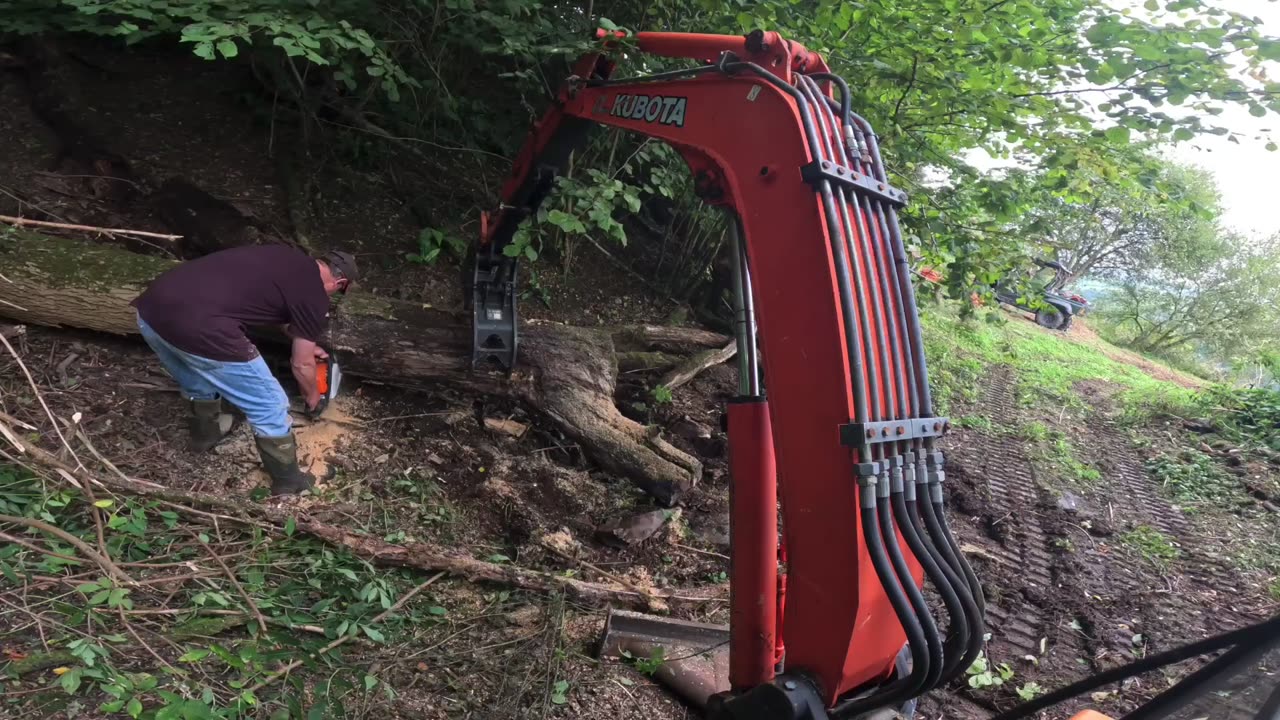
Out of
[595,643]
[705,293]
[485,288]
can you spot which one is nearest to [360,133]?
[485,288]

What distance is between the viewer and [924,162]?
4.69 m

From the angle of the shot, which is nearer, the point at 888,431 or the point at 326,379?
the point at 888,431

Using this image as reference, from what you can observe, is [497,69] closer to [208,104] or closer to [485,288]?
[485,288]

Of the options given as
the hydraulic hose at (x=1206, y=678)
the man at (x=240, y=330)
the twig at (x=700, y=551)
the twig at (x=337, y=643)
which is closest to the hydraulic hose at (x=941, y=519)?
the hydraulic hose at (x=1206, y=678)

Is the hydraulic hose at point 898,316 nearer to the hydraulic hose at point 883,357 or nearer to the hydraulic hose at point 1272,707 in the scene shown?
the hydraulic hose at point 883,357

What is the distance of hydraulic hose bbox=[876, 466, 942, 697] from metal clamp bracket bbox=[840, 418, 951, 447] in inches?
3.3

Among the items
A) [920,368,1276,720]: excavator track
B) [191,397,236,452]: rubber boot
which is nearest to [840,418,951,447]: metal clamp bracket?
[920,368,1276,720]: excavator track

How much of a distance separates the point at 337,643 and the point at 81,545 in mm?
990

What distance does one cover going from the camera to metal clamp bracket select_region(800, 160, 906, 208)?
5.41 ft

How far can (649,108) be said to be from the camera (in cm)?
241

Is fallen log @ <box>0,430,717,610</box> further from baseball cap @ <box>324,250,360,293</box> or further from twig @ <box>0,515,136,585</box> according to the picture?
baseball cap @ <box>324,250,360,293</box>

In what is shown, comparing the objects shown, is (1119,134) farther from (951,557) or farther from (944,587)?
(944,587)

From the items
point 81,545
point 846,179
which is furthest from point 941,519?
point 81,545

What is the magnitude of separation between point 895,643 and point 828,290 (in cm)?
87
